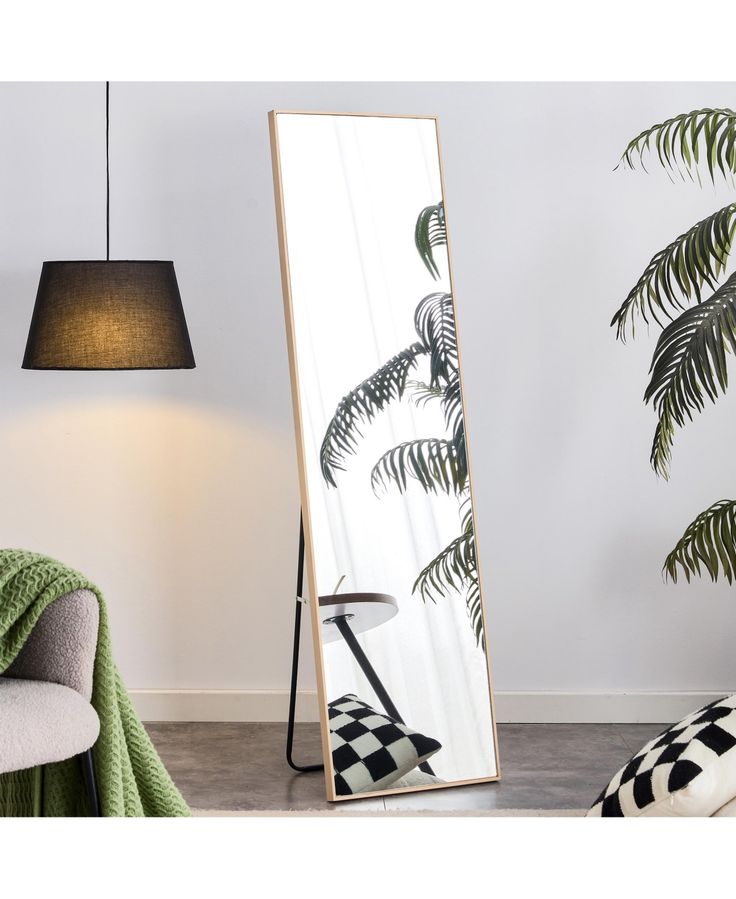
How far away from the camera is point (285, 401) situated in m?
2.88

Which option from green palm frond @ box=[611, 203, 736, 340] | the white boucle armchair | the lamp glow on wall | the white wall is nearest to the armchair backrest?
the white boucle armchair

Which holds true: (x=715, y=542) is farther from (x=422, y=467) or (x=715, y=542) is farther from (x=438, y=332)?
(x=438, y=332)

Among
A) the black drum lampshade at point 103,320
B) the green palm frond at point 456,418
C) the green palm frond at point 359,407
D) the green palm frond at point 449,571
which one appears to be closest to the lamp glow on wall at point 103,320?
the black drum lampshade at point 103,320

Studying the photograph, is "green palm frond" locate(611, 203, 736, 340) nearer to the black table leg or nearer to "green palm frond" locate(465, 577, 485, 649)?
"green palm frond" locate(465, 577, 485, 649)

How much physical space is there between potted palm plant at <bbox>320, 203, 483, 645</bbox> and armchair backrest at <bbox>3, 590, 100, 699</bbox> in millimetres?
984

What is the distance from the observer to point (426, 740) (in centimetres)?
240

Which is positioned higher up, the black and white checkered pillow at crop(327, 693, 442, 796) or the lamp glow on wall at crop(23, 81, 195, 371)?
the lamp glow on wall at crop(23, 81, 195, 371)

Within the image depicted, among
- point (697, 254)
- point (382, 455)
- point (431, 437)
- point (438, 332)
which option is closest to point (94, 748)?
point (382, 455)

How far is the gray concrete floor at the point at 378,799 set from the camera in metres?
2.28

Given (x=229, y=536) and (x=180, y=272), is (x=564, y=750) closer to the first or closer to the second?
(x=229, y=536)

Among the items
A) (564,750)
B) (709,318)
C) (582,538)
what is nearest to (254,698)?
(564,750)

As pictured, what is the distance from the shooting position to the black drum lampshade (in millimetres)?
2342

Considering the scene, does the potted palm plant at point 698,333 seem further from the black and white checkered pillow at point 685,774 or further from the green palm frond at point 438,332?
the black and white checkered pillow at point 685,774
